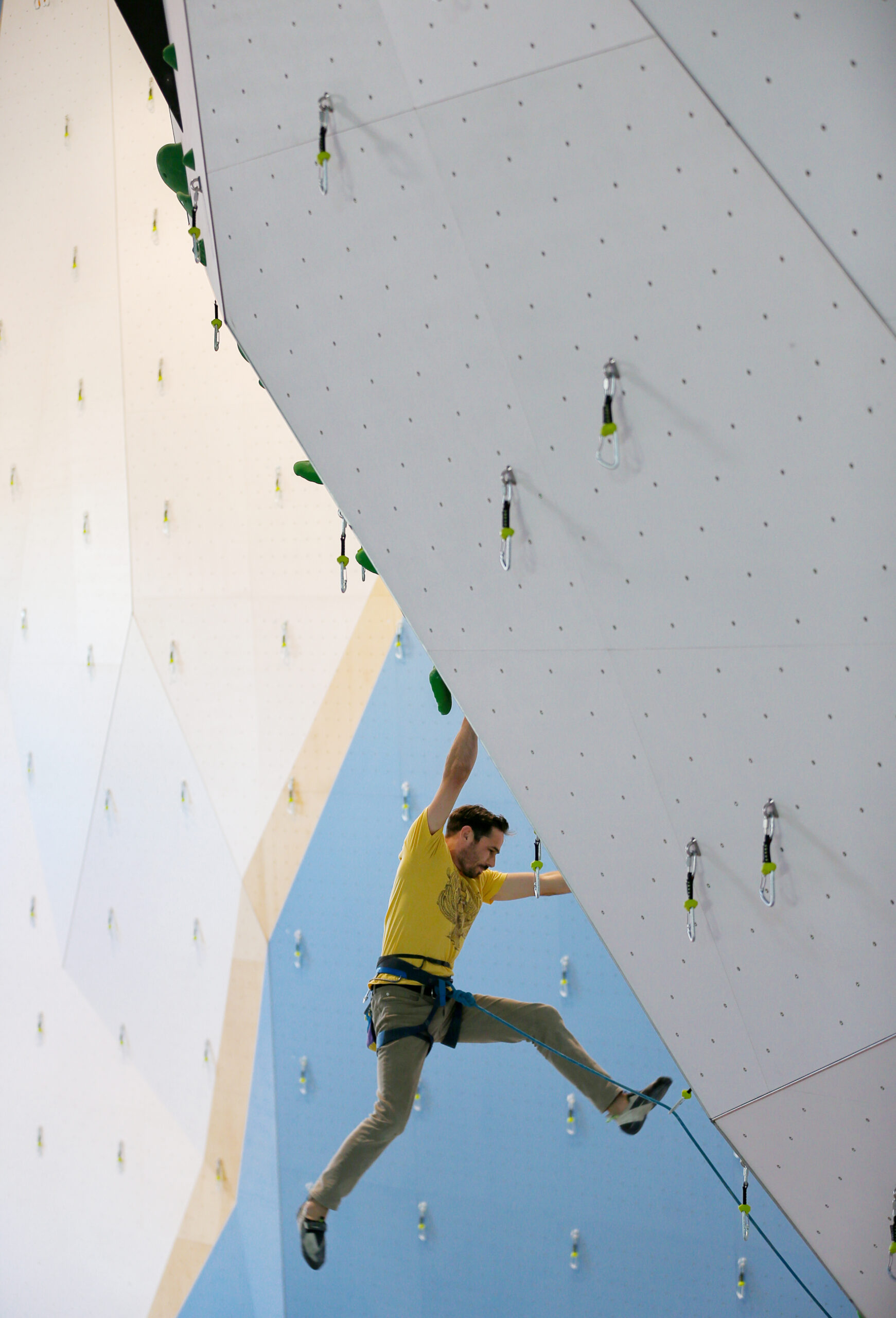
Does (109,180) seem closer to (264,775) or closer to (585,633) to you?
(264,775)

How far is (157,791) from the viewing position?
14.9ft

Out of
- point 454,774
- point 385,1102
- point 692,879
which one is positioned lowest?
point 385,1102

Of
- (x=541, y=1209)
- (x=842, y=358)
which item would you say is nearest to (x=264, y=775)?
(x=541, y=1209)

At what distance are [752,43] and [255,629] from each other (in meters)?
3.34

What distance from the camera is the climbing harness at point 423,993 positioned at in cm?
271

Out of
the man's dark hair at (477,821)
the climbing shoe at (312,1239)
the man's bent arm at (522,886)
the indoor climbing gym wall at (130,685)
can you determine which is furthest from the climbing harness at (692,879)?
the indoor climbing gym wall at (130,685)

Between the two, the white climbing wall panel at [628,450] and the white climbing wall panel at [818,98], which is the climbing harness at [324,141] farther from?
the white climbing wall panel at [818,98]

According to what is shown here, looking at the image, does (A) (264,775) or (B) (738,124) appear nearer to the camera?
(B) (738,124)

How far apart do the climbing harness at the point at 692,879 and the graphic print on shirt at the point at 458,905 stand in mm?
1184

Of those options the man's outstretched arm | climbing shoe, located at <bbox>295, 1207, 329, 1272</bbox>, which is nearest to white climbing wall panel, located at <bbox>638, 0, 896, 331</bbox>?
the man's outstretched arm

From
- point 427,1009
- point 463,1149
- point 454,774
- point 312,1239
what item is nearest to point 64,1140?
point 463,1149

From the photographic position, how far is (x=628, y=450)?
1451 millimetres

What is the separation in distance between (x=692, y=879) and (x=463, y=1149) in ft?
9.27

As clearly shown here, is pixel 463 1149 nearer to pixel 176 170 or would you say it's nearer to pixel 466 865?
pixel 466 865
